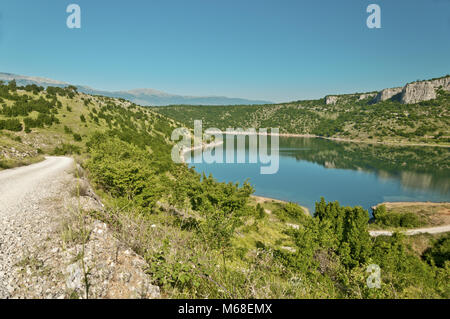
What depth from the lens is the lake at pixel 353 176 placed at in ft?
161

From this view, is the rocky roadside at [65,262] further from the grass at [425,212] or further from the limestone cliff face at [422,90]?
the limestone cliff face at [422,90]

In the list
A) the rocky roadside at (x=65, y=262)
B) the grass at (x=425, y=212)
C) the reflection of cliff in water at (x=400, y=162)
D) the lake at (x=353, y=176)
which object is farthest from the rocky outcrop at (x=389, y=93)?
the rocky roadside at (x=65, y=262)

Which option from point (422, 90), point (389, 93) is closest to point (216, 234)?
point (422, 90)

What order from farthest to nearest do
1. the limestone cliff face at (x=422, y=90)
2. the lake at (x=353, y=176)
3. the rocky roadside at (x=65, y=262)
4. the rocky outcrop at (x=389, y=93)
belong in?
the rocky outcrop at (x=389, y=93) → the limestone cliff face at (x=422, y=90) → the lake at (x=353, y=176) → the rocky roadside at (x=65, y=262)

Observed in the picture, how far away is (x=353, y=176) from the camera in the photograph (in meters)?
65.4

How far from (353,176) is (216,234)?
218 ft

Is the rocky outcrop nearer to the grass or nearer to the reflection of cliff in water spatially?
the reflection of cliff in water

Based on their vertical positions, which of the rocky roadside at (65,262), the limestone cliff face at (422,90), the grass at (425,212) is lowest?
the grass at (425,212)

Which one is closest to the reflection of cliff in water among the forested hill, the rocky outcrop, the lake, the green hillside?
the lake

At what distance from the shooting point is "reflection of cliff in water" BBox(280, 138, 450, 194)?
2393 inches

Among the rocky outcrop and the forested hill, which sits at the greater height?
the rocky outcrop

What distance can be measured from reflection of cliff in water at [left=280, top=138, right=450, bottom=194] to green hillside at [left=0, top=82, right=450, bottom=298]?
4416cm

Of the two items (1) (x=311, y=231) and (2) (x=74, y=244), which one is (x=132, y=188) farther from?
(1) (x=311, y=231)
